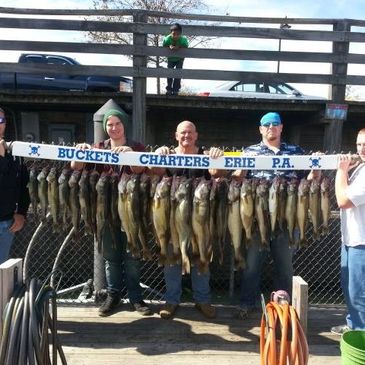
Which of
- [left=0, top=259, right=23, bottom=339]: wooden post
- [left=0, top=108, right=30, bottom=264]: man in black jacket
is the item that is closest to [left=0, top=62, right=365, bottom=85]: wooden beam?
[left=0, top=108, right=30, bottom=264]: man in black jacket

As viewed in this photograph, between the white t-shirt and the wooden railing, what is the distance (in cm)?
476

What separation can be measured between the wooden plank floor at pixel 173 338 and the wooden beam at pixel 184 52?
15.6 ft

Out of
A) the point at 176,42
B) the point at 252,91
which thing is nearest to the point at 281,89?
the point at 252,91

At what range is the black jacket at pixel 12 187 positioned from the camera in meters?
4.14

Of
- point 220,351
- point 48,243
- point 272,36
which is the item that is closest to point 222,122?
point 272,36

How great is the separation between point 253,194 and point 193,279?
3.97 feet

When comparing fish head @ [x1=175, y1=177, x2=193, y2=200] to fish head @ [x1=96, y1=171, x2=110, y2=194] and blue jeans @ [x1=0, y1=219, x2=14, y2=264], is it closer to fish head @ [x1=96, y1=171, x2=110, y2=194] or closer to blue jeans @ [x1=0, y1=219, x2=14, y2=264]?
fish head @ [x1=96, y1=171, x2=110, y2=194]

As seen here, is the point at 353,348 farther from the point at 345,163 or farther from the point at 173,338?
the point at 173,338

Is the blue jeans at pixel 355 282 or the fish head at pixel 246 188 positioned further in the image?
the fish head at pixel 246 188

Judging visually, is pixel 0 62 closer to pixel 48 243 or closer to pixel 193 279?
pixel 48 243

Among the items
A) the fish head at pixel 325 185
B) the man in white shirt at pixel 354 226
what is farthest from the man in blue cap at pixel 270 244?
the man in white shirt at pixel 354 226

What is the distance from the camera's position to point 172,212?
4.11 meters

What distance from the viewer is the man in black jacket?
415 cm

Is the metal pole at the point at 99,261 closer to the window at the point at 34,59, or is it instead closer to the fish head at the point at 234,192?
the fish head at the point at 234,192
